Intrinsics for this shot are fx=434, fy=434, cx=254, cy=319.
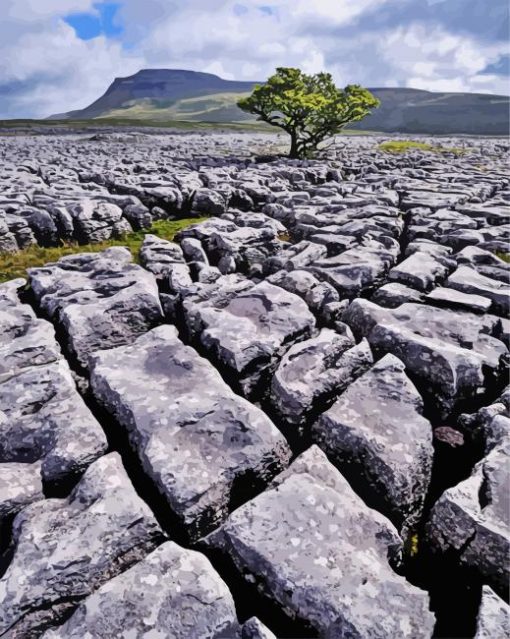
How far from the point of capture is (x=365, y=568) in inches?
160

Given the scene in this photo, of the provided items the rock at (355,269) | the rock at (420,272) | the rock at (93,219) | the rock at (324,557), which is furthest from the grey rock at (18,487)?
the rock at (93,219)

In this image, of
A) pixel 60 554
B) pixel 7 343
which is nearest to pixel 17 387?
pixel 7 343

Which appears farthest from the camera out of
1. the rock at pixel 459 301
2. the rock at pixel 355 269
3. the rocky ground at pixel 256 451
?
the rock at pixel 355 269

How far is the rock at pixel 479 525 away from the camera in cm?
411

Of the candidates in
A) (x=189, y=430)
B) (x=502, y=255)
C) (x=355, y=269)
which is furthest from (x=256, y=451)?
(x=502, y=255)

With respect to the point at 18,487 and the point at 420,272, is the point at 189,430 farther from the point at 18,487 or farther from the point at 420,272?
the point at 420,272

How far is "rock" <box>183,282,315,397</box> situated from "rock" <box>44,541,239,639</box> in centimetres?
288

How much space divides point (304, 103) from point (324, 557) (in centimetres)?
4244

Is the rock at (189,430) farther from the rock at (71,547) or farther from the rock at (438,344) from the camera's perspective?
the rock at (438,344)

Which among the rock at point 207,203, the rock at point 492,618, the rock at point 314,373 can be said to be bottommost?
the rock at point 492,618

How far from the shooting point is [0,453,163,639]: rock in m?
3.78

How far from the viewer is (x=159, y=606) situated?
12.3 feet

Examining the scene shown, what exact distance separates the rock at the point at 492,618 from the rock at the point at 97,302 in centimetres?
604

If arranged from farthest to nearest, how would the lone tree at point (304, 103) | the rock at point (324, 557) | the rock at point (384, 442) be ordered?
the lone tree at point (304, 103) → the rock at point (384, 442) → the rock at point (324, 557)
